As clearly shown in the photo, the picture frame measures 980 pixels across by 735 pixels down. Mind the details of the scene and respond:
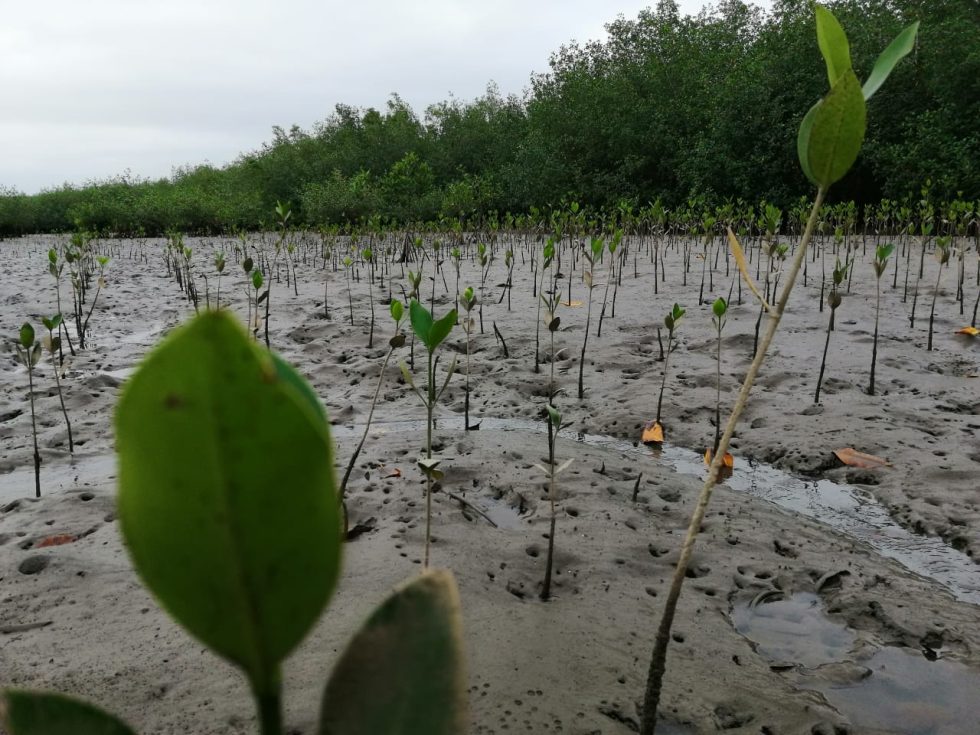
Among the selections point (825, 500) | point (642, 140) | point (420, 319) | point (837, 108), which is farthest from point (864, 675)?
point (642, 140)

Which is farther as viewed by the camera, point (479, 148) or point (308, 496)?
point (479, 148)

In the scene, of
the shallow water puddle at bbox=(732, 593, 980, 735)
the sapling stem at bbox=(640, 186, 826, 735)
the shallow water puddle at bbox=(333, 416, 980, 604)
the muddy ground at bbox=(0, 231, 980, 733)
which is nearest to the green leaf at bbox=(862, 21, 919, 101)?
the sapling stem at bbox=(640, 186, 826, 735)

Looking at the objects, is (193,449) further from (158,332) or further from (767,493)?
(158,332)

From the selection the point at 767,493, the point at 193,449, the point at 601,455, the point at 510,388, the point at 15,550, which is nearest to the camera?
the point at 193,449

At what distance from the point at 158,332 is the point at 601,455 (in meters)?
4.56

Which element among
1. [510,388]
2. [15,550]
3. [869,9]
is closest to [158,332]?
[510,388]

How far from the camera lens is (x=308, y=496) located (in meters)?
0.26

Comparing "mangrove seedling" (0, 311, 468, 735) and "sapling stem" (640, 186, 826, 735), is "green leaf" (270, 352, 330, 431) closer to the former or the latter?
"mangrove seedling" (0, 311, 468, 735)

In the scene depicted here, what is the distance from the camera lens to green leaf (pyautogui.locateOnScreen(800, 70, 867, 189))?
65 cm

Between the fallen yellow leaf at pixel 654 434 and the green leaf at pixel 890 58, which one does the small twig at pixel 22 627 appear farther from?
the fallen yellow leaf at pixel 654 434

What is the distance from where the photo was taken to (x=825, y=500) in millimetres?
2701

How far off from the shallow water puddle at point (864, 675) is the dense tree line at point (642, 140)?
12267 millimetres

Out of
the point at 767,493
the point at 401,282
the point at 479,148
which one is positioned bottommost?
the point at 767,493

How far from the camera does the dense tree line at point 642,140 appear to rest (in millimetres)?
12875
